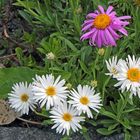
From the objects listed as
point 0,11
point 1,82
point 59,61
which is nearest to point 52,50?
point 59,61

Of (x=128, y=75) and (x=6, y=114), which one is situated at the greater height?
(x=128, y=75)

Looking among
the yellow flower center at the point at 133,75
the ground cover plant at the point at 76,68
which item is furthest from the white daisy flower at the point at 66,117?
the yellow flower center at the point at 133,75

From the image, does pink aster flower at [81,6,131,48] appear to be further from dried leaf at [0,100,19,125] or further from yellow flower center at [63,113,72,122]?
→ dried leaf at [0,100,19,125]

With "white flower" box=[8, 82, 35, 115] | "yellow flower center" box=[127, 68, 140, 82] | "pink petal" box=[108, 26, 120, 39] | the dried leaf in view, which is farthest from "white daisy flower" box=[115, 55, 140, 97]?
the dried leaf

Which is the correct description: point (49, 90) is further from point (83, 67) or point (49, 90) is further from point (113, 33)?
point (113, 33)

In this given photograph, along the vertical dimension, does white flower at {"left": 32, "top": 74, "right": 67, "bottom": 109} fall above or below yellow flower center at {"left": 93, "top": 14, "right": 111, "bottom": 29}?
below

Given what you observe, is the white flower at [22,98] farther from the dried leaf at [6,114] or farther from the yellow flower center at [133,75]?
the yellow flower center at [133,75]

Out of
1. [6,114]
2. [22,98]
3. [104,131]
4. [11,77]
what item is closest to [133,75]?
[104,131]
